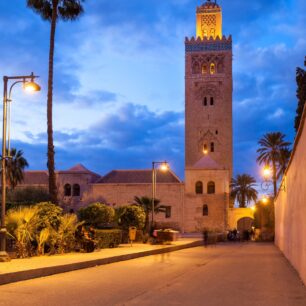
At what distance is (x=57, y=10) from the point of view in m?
30.9

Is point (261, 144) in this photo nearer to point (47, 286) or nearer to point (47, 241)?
point (47, 241)

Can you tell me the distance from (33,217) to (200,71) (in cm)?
7106

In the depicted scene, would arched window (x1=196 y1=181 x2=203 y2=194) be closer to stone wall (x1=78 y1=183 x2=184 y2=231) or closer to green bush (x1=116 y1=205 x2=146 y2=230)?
stone wall (x1=78 y1=183 x2=184 y2=231)

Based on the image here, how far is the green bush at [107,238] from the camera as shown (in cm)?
2578

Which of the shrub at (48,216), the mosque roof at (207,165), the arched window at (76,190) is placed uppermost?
the mosque roof at (207,165)

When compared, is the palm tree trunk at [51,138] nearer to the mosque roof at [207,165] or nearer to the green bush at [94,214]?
the green bush at [94,214]

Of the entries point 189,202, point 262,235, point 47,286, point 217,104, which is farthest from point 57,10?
point 217,104

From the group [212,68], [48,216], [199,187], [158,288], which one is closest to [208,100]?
[212,68]

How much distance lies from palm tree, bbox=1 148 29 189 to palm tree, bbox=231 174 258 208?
32.1 metres

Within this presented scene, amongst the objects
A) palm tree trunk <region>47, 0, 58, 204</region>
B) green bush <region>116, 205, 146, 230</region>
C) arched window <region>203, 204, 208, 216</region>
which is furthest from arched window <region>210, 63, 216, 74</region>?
palm tree trunk <region>47, 0, 58, 204</region>

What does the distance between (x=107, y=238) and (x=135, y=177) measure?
4354 centimetres

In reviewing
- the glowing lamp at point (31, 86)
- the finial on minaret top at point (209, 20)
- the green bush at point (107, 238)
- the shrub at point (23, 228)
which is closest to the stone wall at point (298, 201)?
the glowing lamp at point (31, 86)

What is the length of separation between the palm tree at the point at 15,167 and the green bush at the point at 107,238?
36.7 metres

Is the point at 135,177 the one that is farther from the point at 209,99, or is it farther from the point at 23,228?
the point at 23,228
